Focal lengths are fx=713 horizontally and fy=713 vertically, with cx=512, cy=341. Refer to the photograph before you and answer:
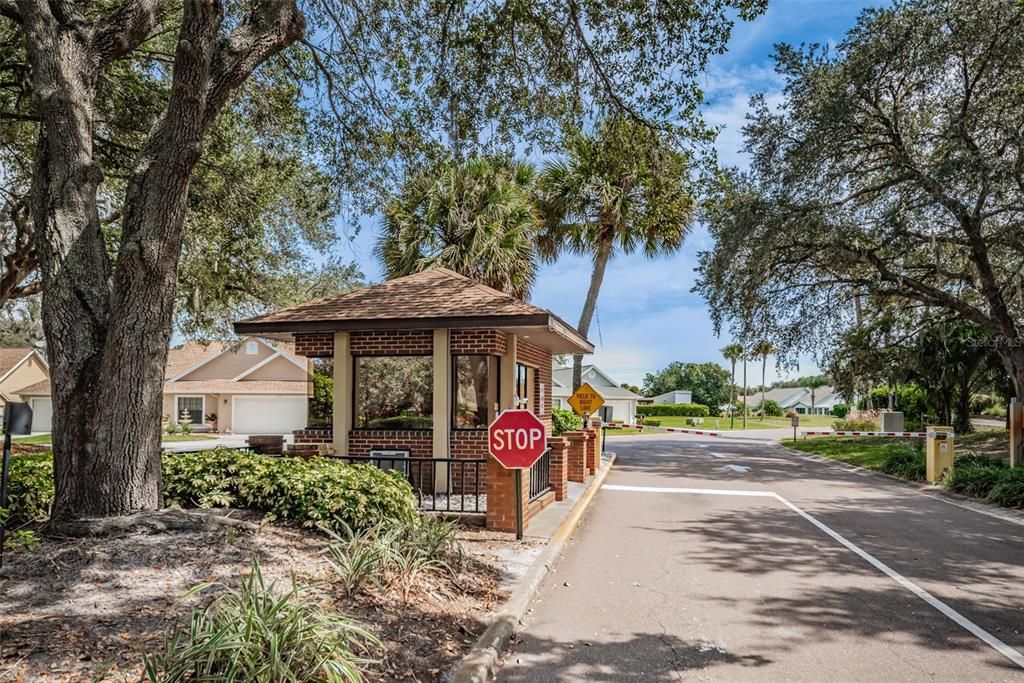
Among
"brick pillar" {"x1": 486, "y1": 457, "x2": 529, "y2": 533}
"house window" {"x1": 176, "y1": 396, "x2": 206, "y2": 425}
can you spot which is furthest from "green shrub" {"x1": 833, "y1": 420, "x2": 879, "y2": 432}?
"brick pillar" {"x1": 486, "y1": 457, "x2": 529, "y2": 533}

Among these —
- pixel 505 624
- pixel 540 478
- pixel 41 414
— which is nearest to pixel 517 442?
pixel 540 478

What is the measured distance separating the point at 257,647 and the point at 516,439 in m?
5.13

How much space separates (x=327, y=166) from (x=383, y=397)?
4.20 m

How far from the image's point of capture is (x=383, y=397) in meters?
13.1

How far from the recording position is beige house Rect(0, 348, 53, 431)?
41.8 meters

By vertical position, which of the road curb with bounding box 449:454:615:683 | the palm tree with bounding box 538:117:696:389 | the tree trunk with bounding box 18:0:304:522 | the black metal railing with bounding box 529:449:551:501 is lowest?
the road curb with bounding box 449:454:615:683

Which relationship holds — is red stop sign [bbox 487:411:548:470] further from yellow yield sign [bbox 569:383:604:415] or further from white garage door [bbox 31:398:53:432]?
white garage door [bbox 31:398:53:432]

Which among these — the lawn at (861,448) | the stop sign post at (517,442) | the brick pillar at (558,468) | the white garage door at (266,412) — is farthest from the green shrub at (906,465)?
the white garage door at (266,412)

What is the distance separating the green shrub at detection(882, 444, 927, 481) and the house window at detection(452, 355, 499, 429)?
11.2m

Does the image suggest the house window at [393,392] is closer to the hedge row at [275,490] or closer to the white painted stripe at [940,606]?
the hedge row at [275,490]

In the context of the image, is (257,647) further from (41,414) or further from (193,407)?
(41,414)

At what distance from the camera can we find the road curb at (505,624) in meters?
4.61

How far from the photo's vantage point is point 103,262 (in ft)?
22.7

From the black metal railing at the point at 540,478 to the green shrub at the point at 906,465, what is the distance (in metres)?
10.7
